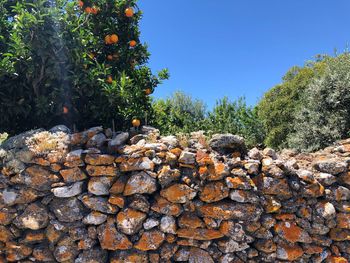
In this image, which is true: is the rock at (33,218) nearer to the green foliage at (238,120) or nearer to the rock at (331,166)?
the rock at (331,166)

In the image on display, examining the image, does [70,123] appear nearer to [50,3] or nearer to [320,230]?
[50,3]

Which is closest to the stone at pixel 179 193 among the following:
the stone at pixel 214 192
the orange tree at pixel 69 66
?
the stone at pixel 214 192

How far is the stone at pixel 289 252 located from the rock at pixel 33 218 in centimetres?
280

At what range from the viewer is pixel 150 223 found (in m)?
3.18

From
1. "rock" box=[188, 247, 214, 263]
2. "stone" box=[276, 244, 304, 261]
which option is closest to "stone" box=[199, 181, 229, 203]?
"rock" box=[188, 247, 214, 263]

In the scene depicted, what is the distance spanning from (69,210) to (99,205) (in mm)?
373

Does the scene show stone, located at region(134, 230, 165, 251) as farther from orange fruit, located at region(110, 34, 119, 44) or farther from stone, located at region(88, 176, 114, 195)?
orange fruit, located at region(110, 34, 119, 44)

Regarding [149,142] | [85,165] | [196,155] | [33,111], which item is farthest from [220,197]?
[33,111]

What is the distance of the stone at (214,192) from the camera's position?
317 centimetres

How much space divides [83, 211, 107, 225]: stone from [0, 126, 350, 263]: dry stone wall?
0.03 metres

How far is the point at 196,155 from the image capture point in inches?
130

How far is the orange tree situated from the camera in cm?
346

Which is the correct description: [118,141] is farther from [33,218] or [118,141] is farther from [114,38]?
[114,38]

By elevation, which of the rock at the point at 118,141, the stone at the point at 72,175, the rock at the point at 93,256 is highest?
the rock at the point at 118,141
